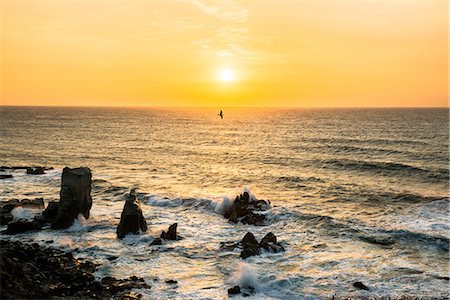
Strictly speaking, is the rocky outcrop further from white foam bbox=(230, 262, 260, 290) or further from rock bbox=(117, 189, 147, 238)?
white foam bbox=(230, 262, 260, 290)

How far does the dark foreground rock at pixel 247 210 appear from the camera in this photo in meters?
30.8

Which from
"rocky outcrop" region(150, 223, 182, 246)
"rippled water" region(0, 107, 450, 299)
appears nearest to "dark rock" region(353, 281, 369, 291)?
"rippled water" region(0, 107, 450, 299)

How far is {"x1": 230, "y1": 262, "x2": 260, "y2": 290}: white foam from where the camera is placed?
1949 centimetres

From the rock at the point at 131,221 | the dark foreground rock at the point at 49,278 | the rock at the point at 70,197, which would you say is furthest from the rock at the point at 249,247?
the rock at the point at 70,197

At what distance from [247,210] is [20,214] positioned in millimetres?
17261

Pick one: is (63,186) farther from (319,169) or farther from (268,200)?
(319,169)

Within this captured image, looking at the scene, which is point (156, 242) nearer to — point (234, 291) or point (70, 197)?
point (70, 197)

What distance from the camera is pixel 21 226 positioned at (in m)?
26.8

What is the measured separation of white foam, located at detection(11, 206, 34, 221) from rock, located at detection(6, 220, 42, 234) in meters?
2.65

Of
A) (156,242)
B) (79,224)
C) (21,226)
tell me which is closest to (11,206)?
(21,226)

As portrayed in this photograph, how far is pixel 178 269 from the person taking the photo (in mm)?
21672

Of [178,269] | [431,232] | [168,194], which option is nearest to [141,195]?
[168,194]

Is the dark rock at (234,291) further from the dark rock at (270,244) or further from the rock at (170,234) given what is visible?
the rock at (170,234)

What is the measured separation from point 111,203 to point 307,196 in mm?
18731
